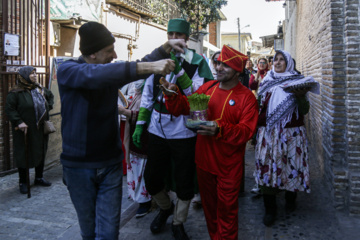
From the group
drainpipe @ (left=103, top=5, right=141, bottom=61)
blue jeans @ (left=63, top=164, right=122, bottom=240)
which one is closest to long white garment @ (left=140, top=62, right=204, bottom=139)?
blue jeans @ (left=63, top=164, right=122, bottom=240)

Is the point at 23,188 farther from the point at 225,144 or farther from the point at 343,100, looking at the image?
the point at 343,100

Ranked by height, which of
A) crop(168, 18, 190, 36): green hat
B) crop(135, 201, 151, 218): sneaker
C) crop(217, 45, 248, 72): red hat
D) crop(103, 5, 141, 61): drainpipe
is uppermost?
crop(103, 5, 141, 61): drainpipe

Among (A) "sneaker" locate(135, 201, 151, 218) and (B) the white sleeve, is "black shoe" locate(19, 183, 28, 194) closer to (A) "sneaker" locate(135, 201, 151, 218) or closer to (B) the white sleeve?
(A) "sneaker" locate(135, 201, 151, 218)

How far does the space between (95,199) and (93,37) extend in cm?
118

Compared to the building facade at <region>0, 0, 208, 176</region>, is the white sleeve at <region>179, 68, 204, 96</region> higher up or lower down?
lower down

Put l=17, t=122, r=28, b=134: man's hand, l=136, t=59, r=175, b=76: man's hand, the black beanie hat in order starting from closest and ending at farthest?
l=136, t=59, r=175, b=76: man's hand < the black beanie hat < l=17, t=122, r=28, b=134: man's hand

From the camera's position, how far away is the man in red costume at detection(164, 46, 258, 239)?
318 cm

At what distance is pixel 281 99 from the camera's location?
13.7 ft

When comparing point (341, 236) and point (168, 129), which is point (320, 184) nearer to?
point (341, 236)

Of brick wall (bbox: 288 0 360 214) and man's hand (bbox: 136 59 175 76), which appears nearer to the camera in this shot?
man's hand (bbox: 136 59 175 76)

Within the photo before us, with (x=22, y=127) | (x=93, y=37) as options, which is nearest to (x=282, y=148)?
(x=93, y=37)

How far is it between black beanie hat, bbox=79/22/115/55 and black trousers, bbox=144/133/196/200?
4.85 ft

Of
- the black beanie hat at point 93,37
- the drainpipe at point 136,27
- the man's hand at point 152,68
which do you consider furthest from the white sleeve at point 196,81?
the drainpipe at point 136,27

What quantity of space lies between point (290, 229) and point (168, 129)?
180 centimetres
